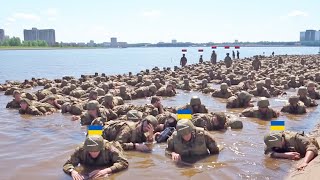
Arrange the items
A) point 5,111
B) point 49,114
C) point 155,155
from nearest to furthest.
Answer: point 155,155, point 49,114, point 5,111

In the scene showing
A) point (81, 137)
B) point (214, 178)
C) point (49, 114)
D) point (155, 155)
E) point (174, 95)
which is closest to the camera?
point (214, 178)

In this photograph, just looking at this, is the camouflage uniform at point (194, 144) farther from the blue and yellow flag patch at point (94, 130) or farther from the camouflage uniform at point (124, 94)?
the camouflage uniform at point (124, 94)

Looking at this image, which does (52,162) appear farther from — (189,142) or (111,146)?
(189,142)

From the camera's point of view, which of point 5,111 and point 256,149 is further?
point 5,111

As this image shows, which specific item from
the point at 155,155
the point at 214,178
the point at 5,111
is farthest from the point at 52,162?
the point at 5,111

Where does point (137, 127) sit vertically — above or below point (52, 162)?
above

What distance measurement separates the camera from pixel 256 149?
1223cm

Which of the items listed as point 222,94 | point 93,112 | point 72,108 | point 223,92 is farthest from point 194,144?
point 222,94

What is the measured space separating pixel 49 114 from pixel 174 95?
9.49m

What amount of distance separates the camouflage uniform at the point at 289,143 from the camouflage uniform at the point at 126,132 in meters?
3.50

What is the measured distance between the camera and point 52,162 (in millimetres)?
11203

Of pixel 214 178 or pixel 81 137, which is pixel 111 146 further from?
pixel 81 137

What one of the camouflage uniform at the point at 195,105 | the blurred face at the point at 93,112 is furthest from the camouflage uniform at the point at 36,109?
the camouflage uniform at the point at 195,105

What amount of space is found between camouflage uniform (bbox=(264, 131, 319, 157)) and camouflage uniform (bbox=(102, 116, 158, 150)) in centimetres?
350
